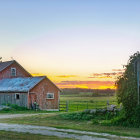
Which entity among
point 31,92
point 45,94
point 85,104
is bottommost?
point 85,104

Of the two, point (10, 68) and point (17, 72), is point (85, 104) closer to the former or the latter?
point (17, 72)

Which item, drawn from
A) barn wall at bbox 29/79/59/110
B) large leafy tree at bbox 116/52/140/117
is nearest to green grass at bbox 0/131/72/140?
large leafy tree at bbox 116/52/140/117

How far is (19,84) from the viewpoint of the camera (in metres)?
48.7

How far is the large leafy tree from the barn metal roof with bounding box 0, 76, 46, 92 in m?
23.9

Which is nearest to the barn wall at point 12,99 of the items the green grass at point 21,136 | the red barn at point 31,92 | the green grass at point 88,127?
the red barn at point 31,92

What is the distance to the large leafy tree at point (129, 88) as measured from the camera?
23.0m

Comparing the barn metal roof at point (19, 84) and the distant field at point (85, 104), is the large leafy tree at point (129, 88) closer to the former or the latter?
the distant field at point (85, 104)

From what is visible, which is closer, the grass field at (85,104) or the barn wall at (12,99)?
the barn wall at (12,99)

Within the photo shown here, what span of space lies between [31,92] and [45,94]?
9.99 ft

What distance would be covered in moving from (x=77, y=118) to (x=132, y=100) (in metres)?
5.75

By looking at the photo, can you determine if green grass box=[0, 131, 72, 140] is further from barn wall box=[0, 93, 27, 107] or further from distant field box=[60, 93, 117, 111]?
barn wall box=[0, 93, 27, 107]

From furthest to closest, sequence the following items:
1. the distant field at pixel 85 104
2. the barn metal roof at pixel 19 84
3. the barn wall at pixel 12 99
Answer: the distant field at pixel 85 104, the barn metal roof at pixel 19 84, the barn wall at pixel 12 99

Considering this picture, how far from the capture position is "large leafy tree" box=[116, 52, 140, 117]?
23.0m

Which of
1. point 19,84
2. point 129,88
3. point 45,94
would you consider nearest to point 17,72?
point 19,84
